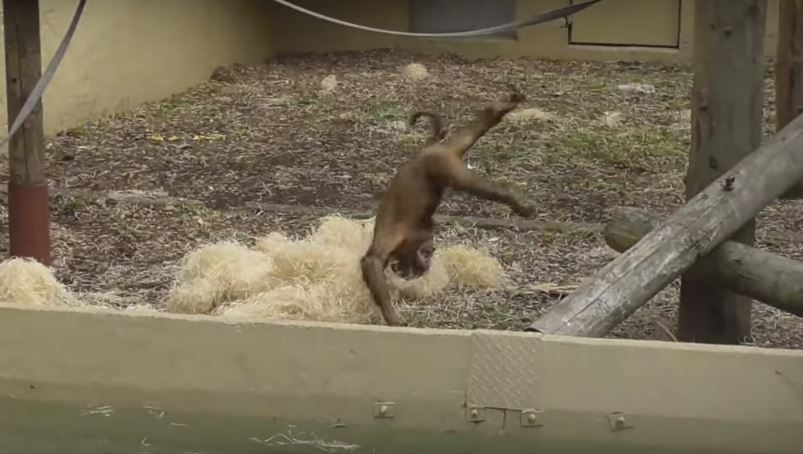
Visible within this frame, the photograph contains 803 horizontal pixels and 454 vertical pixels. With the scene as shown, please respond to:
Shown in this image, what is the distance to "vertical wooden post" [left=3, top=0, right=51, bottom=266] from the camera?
5355 millimetres

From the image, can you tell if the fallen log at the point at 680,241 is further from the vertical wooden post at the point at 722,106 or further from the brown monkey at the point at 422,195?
the brown monkey at the point at 422,195

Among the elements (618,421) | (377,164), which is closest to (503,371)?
(618,421)

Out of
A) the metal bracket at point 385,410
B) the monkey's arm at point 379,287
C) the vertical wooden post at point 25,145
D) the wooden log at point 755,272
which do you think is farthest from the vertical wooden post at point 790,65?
the vertical wooden post at point 25,145

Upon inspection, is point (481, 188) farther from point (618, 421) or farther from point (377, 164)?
point (377, 164)

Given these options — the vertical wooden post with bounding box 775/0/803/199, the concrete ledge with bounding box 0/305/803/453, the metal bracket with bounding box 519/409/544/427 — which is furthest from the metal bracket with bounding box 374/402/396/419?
the vertical wooden post with bounding box 775/0/803/199

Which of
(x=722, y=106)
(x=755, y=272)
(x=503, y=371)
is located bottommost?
(x=503, y=371)

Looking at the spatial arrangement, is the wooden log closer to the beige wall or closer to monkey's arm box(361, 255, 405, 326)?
monkey's arm box(361, 255, 405, 326)

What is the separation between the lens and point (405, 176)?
5.21m

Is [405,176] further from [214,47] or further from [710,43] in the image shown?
[214,47]

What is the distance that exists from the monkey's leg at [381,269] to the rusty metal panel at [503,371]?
0.83m

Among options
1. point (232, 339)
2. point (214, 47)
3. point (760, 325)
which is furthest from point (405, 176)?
point (214, 47)

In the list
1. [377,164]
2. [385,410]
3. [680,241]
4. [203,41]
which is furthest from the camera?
[203,41]

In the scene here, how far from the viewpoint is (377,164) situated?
26.9ft

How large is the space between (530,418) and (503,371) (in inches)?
7.7
